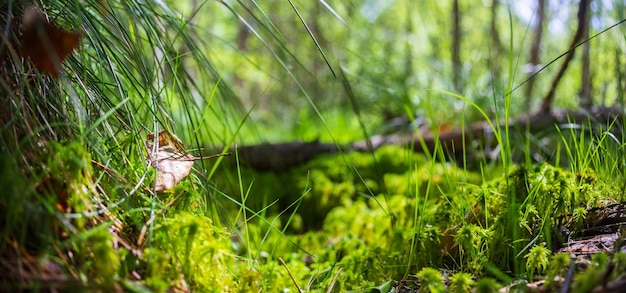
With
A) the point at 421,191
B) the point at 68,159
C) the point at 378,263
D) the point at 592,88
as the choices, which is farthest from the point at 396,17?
the point at 68,159

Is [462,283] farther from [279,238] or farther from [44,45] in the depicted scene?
[44,45]

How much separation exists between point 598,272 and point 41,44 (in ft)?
2.81

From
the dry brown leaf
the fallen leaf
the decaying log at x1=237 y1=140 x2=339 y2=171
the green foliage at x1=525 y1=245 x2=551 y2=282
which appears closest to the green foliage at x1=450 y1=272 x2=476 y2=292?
the green foliage at x1=525 y1=245 x2=551 y2=282

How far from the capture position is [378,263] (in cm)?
119

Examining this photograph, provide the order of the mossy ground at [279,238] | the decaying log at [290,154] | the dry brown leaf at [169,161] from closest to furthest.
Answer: the mossy ground at [279,238], the dry brown leaf at [169,161], the decaying log at [290,154]

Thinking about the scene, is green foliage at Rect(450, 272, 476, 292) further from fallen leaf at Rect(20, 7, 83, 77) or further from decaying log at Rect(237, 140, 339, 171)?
decaying log at Rect(237, 140, 339, 171)

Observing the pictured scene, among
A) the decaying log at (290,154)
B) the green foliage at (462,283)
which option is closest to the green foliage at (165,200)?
the green foliage at (462,283)

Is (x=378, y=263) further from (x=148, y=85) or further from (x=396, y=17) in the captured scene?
(x=396, y=17)

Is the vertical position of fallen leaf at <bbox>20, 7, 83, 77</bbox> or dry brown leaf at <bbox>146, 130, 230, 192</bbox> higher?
fallen leaf at <bbox>20, 7, 83, 77</bbox>

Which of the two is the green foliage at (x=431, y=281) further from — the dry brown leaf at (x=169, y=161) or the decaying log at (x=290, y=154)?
the decaying log at (x=290, y=154)

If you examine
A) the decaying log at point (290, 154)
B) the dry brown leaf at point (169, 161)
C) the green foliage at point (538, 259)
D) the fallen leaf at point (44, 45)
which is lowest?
the decaying log at point (290, 154)

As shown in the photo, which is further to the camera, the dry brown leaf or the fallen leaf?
the dry brown leaf

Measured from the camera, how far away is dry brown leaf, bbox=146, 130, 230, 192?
898 millimetres

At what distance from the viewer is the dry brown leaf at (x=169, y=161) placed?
90 centimetres
